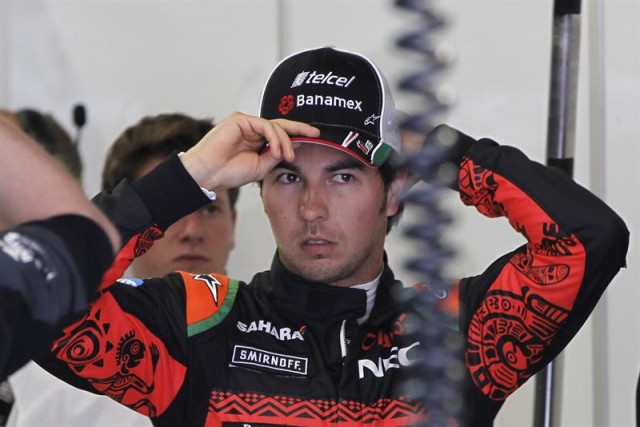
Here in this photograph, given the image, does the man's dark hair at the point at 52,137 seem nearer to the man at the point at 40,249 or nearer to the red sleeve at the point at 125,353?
the red sleeve at the point at 125,353

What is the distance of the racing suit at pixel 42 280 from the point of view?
778mm

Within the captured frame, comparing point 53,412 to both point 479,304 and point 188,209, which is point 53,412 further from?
point 479,304

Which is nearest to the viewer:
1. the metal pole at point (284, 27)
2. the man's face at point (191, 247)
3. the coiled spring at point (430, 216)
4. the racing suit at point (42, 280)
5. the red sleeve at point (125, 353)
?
the coiled spring at point (430, 216)

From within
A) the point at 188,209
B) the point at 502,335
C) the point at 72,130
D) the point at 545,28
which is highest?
the point at 545,28

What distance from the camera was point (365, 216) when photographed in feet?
5.88

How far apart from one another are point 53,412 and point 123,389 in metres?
0.32

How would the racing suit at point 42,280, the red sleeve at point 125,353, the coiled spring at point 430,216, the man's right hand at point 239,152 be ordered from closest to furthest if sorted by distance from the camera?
the coiled spring at point 430,216 < the racing suit at point 42,280 < the red sleeve at point 125,353 < the man's right hand at point 239,152

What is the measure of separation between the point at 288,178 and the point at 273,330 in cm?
24

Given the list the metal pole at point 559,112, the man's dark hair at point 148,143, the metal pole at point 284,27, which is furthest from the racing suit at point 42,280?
the metal pole at point 284,27

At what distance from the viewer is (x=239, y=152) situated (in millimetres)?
1820

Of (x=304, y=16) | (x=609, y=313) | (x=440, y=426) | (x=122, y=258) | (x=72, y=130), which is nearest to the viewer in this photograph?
(x=440, y=426)

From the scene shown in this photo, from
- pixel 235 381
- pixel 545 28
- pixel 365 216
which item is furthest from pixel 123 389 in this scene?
pixel 545 28

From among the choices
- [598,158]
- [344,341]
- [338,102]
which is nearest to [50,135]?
[338,102]

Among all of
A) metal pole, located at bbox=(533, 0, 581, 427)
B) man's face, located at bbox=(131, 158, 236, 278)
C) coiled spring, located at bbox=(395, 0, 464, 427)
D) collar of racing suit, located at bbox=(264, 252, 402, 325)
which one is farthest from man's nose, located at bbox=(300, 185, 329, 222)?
coiled spring, located at bbox=(395, 0, 464, 427)
